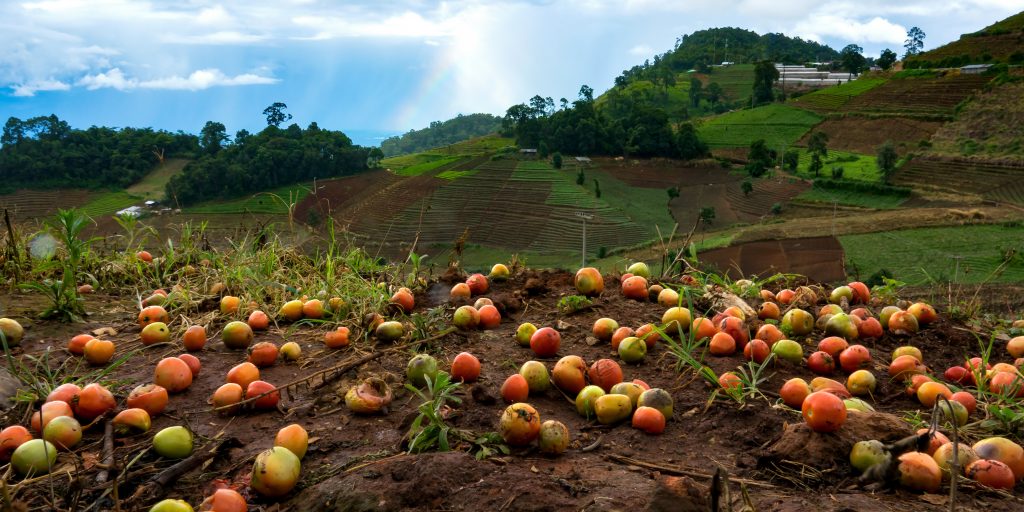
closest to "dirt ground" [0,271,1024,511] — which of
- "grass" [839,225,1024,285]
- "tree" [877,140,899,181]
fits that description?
"grass" [839,225,1024,285]

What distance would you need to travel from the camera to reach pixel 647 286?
198 inches

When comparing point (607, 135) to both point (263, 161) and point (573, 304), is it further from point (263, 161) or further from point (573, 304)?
point (573, 304)

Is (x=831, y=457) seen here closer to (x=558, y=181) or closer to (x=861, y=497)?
(x=861, y=497)

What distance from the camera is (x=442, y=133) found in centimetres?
15088

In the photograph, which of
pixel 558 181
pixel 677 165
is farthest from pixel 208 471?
pixel 677 165

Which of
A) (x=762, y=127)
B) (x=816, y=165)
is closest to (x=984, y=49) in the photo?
(x=762, y=127)

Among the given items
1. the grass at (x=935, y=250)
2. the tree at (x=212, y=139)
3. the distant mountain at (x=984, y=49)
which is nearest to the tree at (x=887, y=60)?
the distant mountain at (x=984, y=49)

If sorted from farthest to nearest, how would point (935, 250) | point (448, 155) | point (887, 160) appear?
1. point (448, 155)
2. point (887, 160)
3. point (935, 250)

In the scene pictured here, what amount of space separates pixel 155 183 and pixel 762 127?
235ft

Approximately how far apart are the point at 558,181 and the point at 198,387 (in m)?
70.4

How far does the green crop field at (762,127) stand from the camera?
8344 cm

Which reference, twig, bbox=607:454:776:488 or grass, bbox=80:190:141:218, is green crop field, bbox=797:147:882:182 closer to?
grass, bbox=80:190:141:218

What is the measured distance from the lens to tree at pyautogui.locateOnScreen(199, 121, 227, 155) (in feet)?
242

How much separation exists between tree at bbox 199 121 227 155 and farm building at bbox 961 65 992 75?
8652 centimetres
